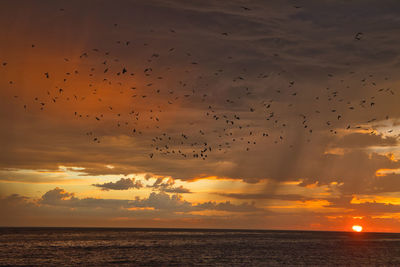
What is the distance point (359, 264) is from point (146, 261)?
41.1m

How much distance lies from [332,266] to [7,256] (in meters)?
64.4

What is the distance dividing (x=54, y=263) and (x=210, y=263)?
28.0m

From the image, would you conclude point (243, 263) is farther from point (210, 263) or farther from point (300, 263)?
point (300, 263)

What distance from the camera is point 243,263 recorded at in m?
83.3

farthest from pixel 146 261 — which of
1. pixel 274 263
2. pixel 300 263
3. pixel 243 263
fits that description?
pixel 300 263

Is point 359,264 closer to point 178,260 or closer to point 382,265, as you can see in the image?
point 382,265

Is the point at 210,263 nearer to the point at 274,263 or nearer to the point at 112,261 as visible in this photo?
the point at 274,263

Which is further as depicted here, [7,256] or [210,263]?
[7,256]

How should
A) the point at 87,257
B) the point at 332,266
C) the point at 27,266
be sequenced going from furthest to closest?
the point at 87,257 < the point at 332,266 < the point at 27,266

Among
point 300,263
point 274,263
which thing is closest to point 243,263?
point 274,263

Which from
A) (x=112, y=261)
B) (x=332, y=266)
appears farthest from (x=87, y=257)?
(x=332, y=266)

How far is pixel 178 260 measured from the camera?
87938mm

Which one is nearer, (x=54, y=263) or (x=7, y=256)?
(x=54, y=263)

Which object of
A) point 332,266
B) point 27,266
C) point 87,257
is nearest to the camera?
point 27,266
